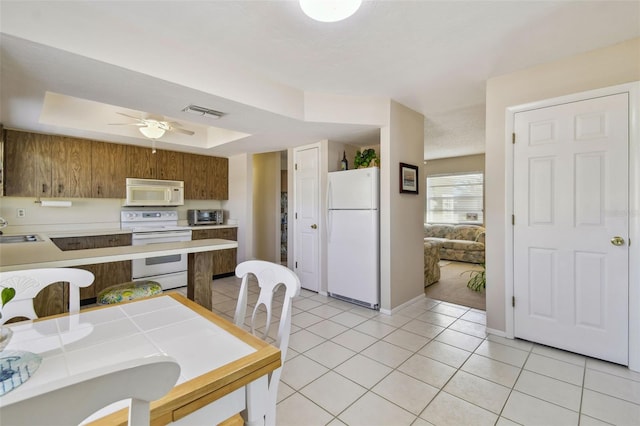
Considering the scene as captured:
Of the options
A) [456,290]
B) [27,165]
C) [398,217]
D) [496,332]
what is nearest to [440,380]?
[496,332]

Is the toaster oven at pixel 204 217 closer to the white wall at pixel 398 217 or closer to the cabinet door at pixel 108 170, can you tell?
the cabinet door at pixel 108 170

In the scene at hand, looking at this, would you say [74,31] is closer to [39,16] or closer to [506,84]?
[39,16]

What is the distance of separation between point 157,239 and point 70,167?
1.35m

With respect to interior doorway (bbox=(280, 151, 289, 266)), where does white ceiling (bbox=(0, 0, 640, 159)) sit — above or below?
above

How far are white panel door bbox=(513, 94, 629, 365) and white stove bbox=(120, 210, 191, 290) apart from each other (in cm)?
413

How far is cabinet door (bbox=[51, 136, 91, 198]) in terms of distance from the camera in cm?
352

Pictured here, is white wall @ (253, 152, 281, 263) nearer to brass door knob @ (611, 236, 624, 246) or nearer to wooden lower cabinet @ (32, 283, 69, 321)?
wooden lower cabinet @ (32, 283, 69, 321)

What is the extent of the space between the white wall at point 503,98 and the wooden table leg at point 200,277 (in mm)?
2540

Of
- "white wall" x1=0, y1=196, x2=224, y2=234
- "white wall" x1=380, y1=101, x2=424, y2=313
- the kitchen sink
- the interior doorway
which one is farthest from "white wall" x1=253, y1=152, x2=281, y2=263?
the kitchen sink

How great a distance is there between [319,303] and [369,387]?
1.73m

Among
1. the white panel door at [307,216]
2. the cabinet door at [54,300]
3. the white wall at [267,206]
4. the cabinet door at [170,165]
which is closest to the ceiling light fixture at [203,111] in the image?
the white panel door at [307,216]

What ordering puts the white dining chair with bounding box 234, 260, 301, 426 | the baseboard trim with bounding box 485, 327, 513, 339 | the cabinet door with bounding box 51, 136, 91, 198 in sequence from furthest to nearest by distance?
the cabinet door with bounding box 51, 136, 91, 198, the baseboard trim with bounding box 485, 327, 513, 339, the white dining chair with bounding box 234, 260, 301, 426

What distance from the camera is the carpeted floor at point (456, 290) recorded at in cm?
359

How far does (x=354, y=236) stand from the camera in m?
3.49
